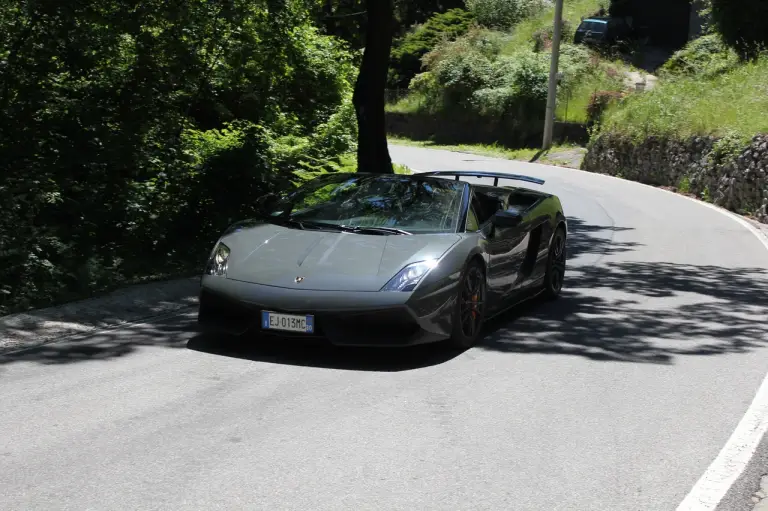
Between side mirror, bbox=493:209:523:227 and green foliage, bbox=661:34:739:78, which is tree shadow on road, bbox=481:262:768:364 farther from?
green foliage, bbox=661:34:739:78

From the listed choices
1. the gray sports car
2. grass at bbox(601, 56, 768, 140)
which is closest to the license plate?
the gray sports car

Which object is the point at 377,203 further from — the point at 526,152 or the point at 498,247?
the point at 526,152

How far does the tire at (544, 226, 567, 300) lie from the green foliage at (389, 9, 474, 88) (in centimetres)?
5240

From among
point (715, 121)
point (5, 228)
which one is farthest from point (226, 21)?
point (715, 121)

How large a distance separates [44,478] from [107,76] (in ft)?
33.7

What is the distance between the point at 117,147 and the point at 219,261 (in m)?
5.40

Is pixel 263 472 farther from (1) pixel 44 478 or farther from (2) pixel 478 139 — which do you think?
(2) pixel 478 139

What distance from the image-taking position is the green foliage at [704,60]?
38.2 m

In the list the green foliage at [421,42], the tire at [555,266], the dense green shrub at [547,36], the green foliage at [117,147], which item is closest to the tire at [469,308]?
the tire at [555,266]

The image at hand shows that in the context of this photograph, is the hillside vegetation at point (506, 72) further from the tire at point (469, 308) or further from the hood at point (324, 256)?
the hood at point (324, 256)

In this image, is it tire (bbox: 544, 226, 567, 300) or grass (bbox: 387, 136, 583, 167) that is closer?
tire (bbox: 544, 226, 567, 300)

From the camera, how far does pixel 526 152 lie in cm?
4519

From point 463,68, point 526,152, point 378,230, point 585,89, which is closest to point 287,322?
point 378,230

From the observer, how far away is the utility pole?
138 feet
